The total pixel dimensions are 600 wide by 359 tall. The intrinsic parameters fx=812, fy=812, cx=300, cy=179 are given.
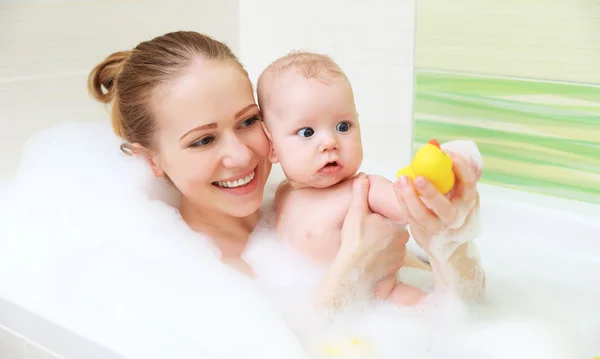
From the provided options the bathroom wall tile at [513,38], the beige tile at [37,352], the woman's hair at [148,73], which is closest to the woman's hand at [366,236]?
the woman's hair at [148,73]

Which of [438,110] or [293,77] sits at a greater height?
[293,77]

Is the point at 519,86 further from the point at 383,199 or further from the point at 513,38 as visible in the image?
the point at 383,199

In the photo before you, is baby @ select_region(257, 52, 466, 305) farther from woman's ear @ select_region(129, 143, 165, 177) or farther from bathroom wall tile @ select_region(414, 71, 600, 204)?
bathroom wall tile @ select_region(414, 71, 600, 204)

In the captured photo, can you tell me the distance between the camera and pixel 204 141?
1.46 m

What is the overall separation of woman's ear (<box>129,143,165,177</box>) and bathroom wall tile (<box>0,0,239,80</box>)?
1.89 ft

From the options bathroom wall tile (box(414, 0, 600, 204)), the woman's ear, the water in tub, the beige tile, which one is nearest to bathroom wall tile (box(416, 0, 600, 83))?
bathroom wall tile (box(414, 0, 600, 204))

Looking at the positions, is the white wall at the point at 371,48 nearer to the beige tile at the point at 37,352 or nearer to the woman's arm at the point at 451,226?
the woman's arm at the point at 451,226

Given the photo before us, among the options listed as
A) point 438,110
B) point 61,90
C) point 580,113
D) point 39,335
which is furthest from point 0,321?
point 580,113

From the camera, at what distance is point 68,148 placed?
180cm

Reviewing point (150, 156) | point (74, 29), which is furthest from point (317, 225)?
point (74, 29)

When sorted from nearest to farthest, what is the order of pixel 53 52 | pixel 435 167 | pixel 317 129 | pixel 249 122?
Answer: pixel 435 167 → pixel 317 129 → pixel 249 122 → pixel 53 52

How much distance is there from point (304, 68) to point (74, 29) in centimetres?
85

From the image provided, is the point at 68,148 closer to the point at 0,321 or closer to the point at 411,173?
the point at 0,321

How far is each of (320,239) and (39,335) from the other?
20.0 inches
